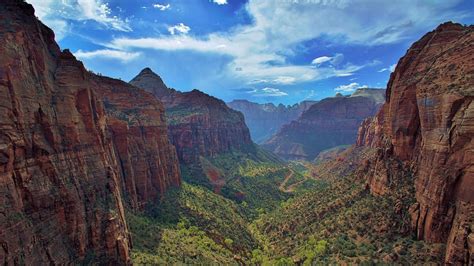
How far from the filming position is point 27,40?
3444 cm

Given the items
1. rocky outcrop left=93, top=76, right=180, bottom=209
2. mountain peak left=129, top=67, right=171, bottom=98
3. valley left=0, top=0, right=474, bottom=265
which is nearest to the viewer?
valley left=0, top=0, right=474, bottom=265

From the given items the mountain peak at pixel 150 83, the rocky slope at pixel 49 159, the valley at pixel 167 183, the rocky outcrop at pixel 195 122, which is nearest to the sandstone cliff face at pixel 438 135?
the valley at pixel 167 183

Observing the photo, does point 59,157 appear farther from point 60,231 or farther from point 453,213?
point 453,213

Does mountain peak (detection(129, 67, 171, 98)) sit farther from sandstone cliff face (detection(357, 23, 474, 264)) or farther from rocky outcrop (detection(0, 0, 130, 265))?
sandstone cliff face (detection(357, 23, 474, 264))

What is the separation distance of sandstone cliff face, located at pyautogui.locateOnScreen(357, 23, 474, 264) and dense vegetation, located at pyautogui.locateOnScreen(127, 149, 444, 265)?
147 inches

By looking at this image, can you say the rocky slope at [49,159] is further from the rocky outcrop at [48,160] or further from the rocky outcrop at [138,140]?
the rocky outcrop at [138,140]

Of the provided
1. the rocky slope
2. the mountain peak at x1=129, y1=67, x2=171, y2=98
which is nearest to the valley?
the rocky slope

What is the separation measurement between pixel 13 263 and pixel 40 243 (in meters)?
4.16

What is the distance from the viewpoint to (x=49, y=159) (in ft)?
113

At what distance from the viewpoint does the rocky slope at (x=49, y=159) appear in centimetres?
2875

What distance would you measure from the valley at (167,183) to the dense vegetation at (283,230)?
308mm

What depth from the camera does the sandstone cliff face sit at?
33.2 metres

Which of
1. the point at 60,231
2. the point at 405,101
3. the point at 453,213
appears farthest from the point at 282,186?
the point at 60,231

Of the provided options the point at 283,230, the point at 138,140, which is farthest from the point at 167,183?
the point at 283,230
